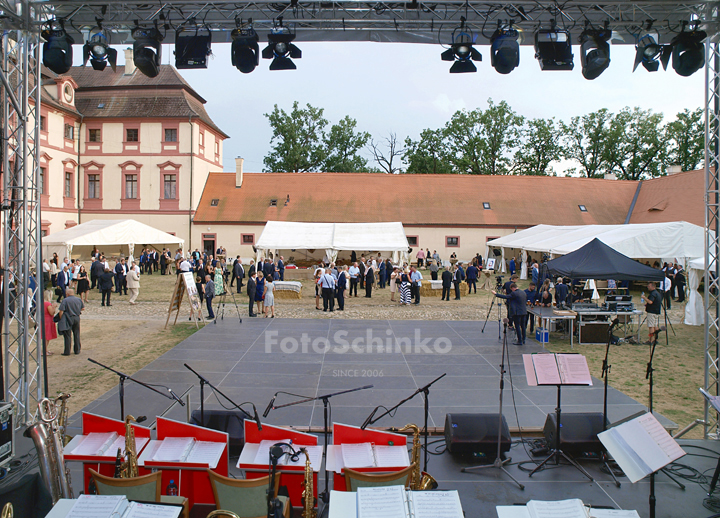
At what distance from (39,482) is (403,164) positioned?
161ft

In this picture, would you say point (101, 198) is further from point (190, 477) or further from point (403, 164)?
point (190, 477)

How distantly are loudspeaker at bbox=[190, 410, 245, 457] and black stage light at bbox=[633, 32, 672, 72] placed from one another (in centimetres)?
729

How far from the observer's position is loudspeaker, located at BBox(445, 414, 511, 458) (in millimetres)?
5594

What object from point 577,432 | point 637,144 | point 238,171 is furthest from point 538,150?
point 577,432

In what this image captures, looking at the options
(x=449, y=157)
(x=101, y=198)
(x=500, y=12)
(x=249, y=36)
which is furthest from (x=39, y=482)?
(x=449, y=157)

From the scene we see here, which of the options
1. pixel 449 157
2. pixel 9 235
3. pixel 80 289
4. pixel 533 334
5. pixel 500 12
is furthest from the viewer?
pixel 449 157

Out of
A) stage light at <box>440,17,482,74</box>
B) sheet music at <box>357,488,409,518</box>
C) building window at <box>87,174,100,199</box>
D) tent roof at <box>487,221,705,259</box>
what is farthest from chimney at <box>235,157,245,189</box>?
sheet music at <box>357,488,409,518</box>

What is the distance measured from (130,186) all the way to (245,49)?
30.2 m

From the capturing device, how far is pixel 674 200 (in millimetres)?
30094

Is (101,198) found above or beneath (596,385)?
above

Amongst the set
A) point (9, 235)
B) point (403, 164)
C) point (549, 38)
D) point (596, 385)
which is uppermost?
point (403, 164)

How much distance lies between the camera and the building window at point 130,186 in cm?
3397

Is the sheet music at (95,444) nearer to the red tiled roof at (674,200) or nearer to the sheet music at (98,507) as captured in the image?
the sheet music at (98,507)

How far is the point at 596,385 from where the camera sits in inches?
333
